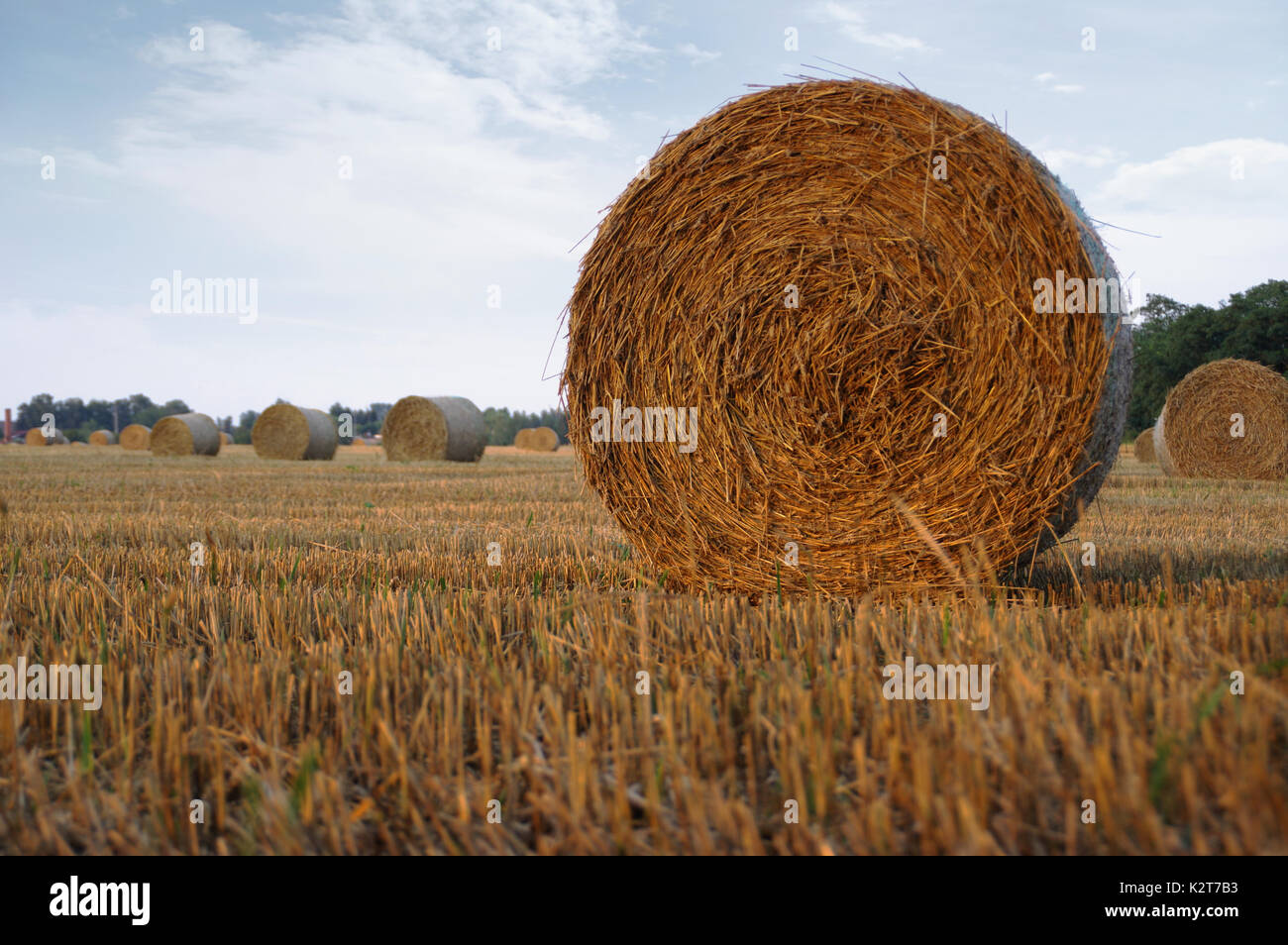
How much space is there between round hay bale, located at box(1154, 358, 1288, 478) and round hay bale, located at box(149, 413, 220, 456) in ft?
72.0

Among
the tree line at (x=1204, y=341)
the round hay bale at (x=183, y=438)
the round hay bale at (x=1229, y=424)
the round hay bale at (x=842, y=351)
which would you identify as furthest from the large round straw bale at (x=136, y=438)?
the round hay bale at (x=842, y=351)

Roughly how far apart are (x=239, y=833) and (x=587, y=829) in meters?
0.70

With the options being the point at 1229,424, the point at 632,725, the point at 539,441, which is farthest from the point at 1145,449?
the point at 632,725

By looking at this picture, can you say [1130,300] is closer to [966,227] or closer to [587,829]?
[966,227]

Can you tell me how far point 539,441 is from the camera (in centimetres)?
3312

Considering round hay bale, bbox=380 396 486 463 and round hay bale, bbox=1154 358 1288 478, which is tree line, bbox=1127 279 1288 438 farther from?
round hay bale, bbox=380 396 486 463

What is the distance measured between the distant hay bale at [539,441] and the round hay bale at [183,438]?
10.8 m

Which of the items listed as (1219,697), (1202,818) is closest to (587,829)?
(1202,818)

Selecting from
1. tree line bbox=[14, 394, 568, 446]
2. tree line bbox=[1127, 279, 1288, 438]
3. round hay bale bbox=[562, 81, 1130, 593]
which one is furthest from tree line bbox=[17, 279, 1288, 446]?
tree line bbox=[14, 394, 568, 446]

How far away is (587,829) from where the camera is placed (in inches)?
69.2

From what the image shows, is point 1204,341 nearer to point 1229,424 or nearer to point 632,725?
point 1229,424

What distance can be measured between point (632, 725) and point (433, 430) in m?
18.2

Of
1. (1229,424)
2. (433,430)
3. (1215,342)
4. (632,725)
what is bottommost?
(632,725)
